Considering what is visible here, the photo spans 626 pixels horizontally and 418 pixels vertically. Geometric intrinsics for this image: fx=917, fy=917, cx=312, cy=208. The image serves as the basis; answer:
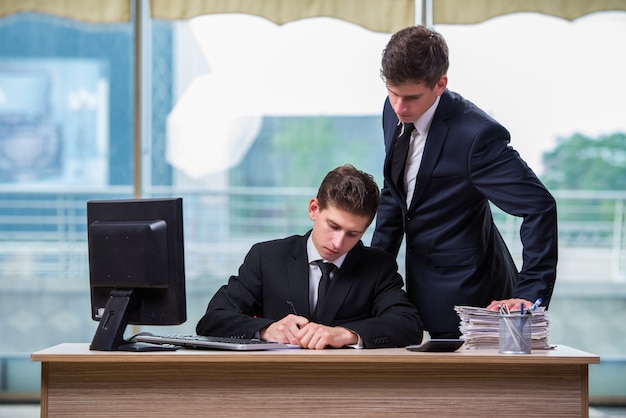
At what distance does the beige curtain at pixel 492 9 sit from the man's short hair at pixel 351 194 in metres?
2.55

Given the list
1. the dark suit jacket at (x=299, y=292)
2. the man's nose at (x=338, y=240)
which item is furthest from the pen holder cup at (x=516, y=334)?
the man's nose at (x=338, y=240)

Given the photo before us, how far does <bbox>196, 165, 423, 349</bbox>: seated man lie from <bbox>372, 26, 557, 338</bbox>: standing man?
0.42 feet

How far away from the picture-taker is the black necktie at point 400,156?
2.39 meters

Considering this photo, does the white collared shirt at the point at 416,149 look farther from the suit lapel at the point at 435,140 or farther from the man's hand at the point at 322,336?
the man's hand at the point at 322,336

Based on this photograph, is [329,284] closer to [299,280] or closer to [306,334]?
[299,280]

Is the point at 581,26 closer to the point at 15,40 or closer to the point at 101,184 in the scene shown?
the point at 101,184

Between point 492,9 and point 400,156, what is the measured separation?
2.52 m

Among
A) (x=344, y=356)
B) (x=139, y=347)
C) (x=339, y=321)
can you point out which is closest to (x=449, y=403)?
(x=344, y=356)

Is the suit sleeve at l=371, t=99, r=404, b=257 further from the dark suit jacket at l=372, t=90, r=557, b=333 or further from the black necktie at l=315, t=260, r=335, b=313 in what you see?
the black necktie at l=315, t=260, r=335, b=313

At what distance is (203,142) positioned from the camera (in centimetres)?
476

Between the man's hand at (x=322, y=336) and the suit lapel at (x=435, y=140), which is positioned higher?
the suit lapel at (x=435, y=140)

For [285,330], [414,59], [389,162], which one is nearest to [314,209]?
[389,162]

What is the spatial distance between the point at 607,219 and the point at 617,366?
766mm

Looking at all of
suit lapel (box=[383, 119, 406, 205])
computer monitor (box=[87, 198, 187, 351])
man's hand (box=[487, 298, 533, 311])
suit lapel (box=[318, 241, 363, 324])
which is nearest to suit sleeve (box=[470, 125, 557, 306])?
man's hand (box=[487, 298, 533, 311])
